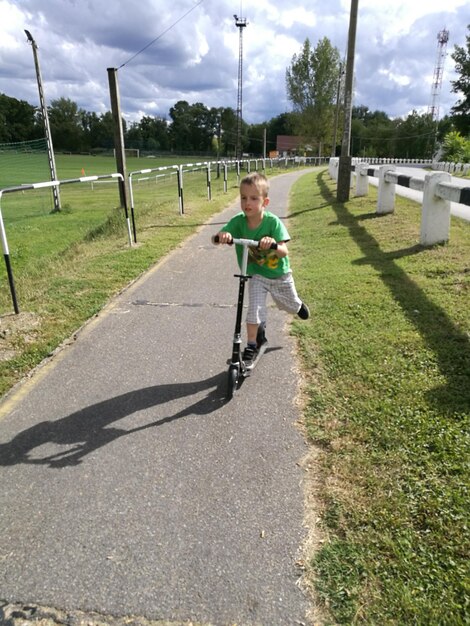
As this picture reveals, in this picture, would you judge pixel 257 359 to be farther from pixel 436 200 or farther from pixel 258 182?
pixel 436 200

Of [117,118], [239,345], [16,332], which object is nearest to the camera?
[239,345]

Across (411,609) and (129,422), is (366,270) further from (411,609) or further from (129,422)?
(411,609)

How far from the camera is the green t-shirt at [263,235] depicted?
3764mm

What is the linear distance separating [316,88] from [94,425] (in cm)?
6827

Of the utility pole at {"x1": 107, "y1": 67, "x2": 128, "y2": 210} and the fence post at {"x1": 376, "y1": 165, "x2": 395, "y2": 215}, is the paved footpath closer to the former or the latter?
the fence post at {"x1": 376, "y1": 165, "x2": 395, "y2": 215}

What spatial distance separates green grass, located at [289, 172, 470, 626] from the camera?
198cm

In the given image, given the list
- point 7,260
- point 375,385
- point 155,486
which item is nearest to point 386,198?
point 375,385

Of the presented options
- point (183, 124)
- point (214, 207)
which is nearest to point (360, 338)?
point (214, 207)

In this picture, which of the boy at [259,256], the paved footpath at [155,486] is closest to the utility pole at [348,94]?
the paved footpath at [155,486]

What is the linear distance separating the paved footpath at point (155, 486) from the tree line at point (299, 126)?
35.9 meters

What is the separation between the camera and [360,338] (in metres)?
4.38

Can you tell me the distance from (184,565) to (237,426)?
1152 millimetres

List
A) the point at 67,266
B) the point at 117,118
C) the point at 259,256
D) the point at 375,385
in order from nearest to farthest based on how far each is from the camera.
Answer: the point at 375,385 → the point at 259,256 → the point at 67,266 → the point at 117,118

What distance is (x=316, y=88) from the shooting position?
63.5 meters
